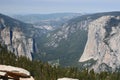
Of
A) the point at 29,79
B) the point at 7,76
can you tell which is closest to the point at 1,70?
the point at 7,76

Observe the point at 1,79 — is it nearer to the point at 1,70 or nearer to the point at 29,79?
the point at 1,70

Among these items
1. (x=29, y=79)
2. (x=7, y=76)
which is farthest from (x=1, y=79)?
(x=29, y=79)

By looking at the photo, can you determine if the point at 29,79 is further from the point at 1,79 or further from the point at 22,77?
the point at 1,79

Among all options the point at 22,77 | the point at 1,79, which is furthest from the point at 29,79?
the point at 1,79

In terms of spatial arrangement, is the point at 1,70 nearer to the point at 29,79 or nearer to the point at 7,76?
the point at 7,76
